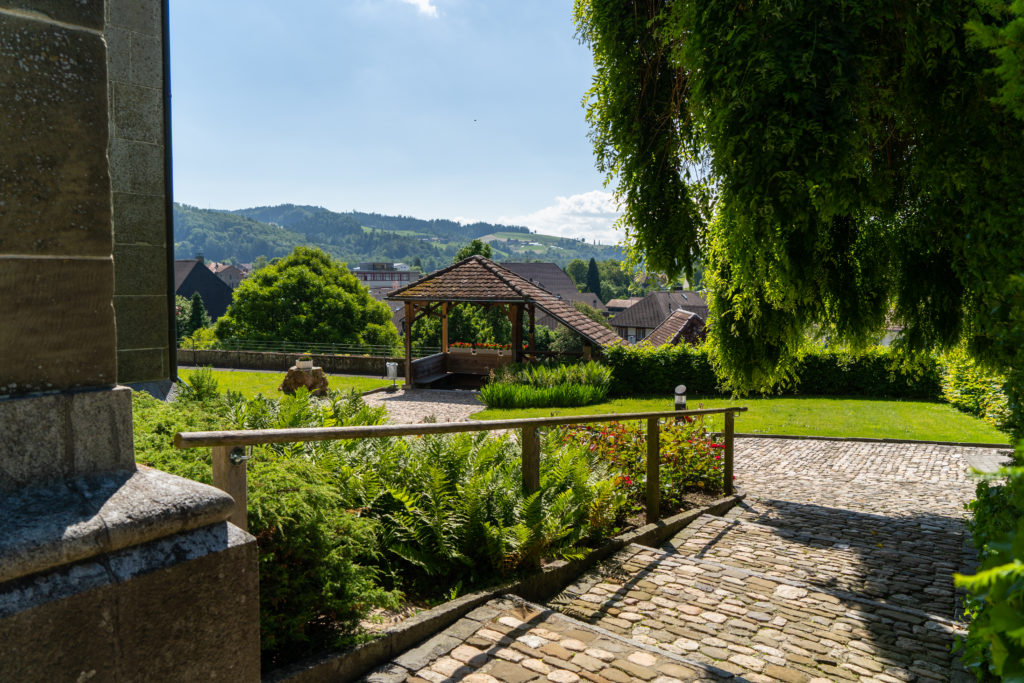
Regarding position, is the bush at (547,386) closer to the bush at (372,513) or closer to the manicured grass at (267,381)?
the manicured grass at (267,381)

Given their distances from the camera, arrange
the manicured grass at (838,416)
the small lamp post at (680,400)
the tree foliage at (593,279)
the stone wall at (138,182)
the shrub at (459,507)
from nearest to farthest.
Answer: the shrub at (459,507), the stone wall at (138,182), the small lamp post at (680,400), the manicured grass at (838,416), the tree foliage at (593,279)

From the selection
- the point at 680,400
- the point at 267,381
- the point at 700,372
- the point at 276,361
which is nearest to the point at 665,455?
the point at 680,400

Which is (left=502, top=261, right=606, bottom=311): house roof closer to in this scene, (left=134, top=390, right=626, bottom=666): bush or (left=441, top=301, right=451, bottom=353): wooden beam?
(left=441, top=301, right=451, bottom=353): wooden beam

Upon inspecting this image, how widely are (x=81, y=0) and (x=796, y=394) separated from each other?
22.8 metres

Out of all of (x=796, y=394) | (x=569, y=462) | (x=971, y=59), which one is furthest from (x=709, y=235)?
(x=796, y=394)

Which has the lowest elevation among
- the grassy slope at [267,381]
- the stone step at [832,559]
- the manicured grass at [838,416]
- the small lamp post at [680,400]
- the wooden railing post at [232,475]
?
the manicured grass at [838,416]

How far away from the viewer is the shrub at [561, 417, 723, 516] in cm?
670

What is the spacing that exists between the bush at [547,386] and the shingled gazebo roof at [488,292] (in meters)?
1.94

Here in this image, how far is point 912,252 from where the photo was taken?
6.59 metres

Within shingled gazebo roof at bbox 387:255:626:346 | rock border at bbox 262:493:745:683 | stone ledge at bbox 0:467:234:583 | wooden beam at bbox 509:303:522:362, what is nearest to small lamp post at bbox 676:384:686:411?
rock border at bbox 262:493:745:683

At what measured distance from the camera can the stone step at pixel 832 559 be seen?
5148 mm

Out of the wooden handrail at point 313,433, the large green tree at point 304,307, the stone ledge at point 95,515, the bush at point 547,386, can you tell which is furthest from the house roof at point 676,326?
the stone ledge at point 95,515

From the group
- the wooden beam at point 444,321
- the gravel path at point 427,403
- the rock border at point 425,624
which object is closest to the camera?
the rock border at point 425,624

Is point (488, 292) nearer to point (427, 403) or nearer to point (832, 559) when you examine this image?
point (427, 403)
